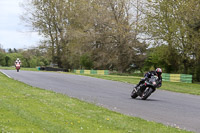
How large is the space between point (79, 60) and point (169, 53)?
92.7 ft

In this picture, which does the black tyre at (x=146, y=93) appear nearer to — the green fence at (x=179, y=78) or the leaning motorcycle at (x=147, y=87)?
the leaning motorcycle at (x=147, y=87)

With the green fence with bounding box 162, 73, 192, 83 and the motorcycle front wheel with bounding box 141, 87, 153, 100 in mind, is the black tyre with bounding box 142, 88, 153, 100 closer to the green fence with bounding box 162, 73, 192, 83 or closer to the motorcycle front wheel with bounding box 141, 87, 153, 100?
the motorcycle front wheel with bounding box 141, 87, 153, 100

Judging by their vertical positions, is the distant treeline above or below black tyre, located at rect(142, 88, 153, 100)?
above

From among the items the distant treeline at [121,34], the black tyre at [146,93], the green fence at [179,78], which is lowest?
the black tyre at [146,93]

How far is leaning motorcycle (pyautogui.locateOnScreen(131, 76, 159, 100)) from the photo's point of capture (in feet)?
55.6

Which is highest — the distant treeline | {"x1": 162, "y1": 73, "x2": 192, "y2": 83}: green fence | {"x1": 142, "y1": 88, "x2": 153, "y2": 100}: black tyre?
the distant treeline

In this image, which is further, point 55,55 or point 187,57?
point 55,55

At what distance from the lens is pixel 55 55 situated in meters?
67.8

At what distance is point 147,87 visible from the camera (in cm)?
1727

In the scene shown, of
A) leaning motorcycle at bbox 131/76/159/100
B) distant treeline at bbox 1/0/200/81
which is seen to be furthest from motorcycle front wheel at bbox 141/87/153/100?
distant treeline at bbox 1/0/200/81

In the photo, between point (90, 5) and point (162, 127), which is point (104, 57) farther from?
point (162, 127)

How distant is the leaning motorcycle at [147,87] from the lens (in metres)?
16.9

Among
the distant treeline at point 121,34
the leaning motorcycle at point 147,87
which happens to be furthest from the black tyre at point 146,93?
the distant treeline at point 121,34

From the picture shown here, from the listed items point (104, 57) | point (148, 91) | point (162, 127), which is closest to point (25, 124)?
point (162, 127)
